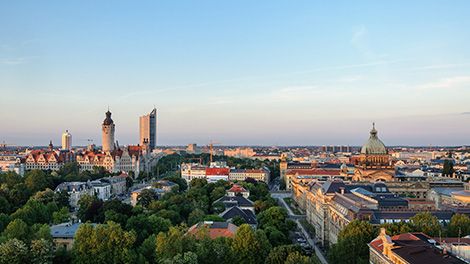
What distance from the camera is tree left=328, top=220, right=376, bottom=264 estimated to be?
165 feet

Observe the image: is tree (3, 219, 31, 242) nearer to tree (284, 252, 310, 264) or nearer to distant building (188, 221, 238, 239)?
distant building (188, 221, 238, 239)

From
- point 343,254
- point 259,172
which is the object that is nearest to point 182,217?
point 343,254

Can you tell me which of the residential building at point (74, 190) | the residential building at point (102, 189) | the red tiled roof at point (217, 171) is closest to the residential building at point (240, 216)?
the residential building at point (74, 190)

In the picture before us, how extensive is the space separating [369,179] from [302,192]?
46.8 feet

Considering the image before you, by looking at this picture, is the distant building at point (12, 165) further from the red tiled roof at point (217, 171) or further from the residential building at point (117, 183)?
the red tiled roof at point (217, 171)

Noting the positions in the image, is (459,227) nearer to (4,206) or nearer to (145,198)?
(145,198)

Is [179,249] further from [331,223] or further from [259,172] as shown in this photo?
[259,172]

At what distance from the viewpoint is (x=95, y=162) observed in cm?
16850

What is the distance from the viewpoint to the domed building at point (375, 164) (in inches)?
4293

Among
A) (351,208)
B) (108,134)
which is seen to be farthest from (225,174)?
(351,208)

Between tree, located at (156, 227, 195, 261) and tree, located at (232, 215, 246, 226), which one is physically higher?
tree, located at (156, 227, 195, 261)

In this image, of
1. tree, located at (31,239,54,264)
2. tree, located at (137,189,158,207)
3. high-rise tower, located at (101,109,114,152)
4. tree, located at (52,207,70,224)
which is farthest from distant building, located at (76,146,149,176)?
tree, located at (31,239,54,264)

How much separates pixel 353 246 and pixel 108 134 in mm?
146330

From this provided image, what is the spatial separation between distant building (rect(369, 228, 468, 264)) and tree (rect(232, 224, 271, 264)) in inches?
406
